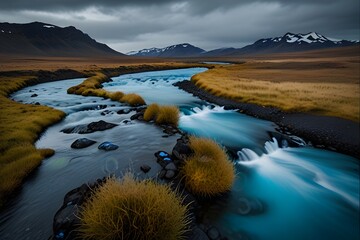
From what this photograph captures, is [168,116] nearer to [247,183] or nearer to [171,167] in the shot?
[171,167]

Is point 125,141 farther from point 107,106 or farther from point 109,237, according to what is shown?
point 107,106

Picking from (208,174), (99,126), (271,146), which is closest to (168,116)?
→ (99,126)

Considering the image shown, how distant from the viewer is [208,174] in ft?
31.9

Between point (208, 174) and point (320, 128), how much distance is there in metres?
12.0

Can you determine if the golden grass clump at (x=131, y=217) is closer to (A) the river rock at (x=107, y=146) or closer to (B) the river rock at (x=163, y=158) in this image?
(B) the river rock at (x=163, y=158)

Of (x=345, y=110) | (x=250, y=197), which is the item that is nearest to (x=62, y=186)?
(x=250, y=197)

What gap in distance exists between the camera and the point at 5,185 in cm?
1005

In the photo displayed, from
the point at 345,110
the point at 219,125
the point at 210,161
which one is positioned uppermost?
the point at 345,110

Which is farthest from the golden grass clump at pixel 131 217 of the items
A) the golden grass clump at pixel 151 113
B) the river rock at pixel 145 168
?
the golden grass clump at pixel 151 113

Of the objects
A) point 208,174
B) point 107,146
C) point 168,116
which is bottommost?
point 107,146

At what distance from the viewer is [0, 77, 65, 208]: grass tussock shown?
427 inches

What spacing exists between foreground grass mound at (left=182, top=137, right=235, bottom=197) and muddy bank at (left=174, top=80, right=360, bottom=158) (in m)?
9.36

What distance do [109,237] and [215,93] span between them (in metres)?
32.6

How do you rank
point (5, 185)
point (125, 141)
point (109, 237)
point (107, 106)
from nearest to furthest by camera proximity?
point (109, 237) < point (5, 185) < point (125, 141) < point (107, 106)
